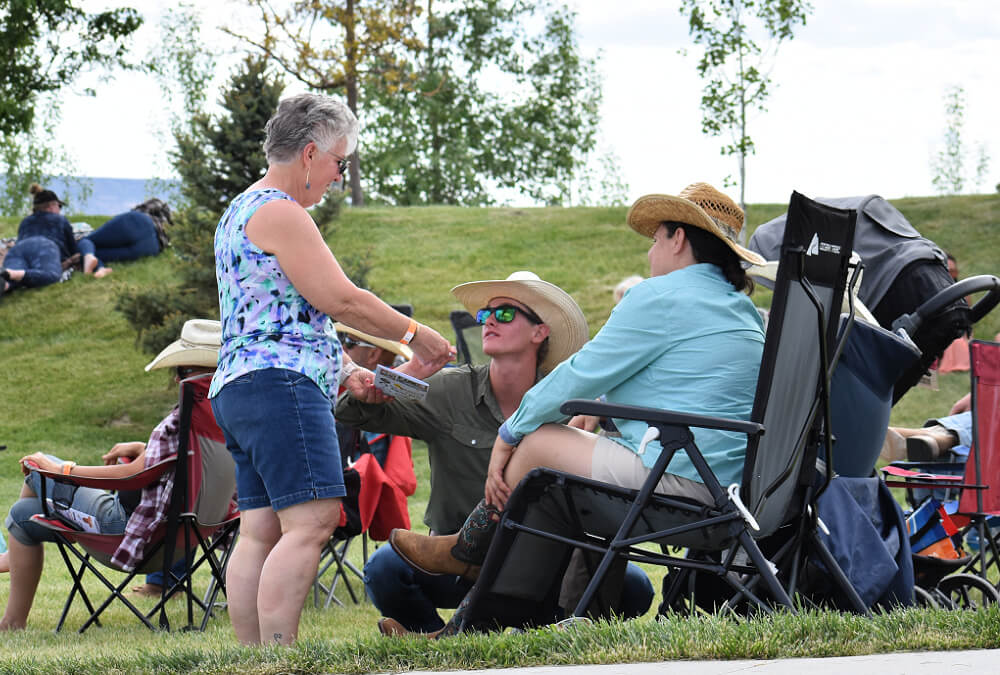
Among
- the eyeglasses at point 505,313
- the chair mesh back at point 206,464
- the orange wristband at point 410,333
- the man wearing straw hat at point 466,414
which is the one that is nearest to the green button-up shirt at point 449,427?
the man wearing straw hat at point 466,414

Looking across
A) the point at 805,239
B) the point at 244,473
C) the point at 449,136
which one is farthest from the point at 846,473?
the point at 449,136

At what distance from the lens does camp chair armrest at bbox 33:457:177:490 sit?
4793mm

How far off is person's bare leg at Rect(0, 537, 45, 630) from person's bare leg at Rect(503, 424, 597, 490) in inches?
110

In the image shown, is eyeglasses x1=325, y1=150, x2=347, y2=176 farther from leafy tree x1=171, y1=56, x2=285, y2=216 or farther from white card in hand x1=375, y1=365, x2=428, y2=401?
leafy tree x1=171, y1=56, x2=285, y2=216

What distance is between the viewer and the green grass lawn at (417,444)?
109 inches

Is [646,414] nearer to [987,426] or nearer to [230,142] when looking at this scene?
[987,426]

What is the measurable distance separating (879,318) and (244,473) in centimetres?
263

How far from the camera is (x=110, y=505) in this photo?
5129 mm

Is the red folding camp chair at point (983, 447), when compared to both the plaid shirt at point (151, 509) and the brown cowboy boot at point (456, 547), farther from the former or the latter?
the plaid shirt at point (151, 509)

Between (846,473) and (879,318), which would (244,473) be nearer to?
(846,473)

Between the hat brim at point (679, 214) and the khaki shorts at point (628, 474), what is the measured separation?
28.0 inches

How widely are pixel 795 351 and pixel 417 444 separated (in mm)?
10150

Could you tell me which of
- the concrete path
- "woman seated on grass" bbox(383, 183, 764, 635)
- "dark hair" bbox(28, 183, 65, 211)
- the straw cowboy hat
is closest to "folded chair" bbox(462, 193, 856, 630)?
"woman seated on grass" bbox(383, 183, 764, 635)

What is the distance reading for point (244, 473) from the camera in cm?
360
